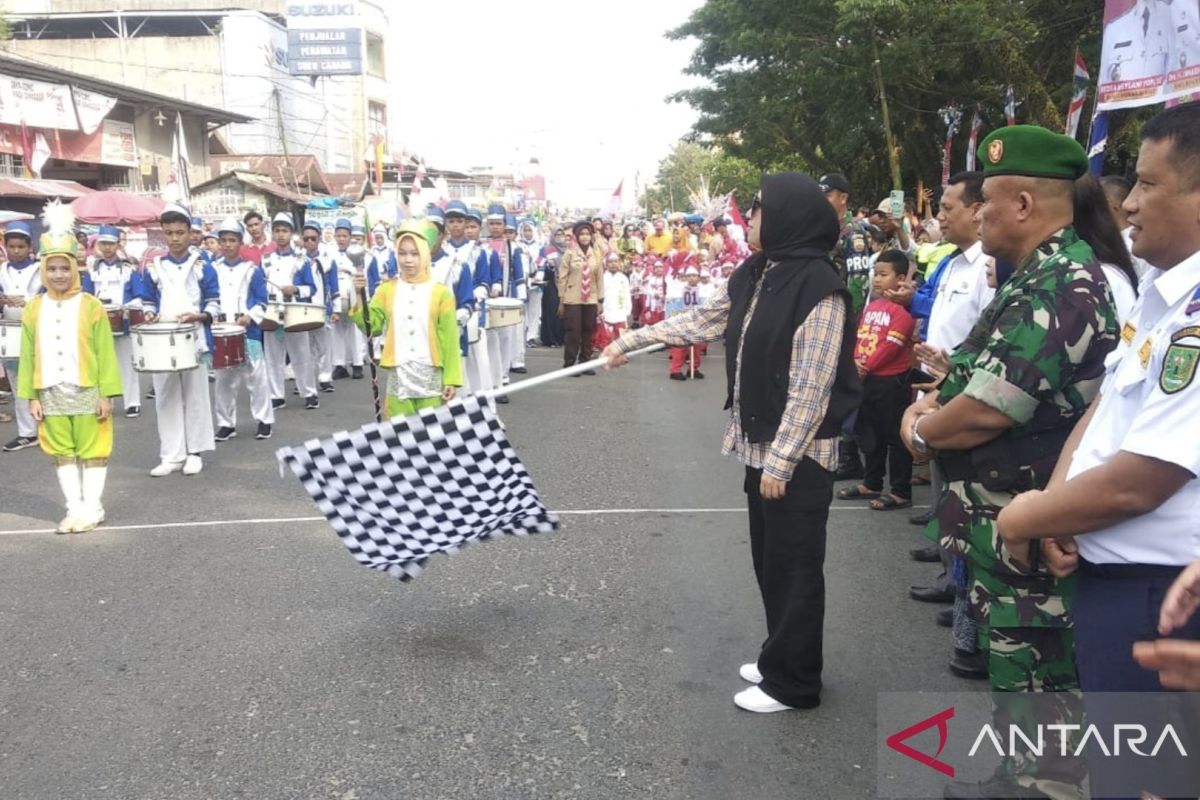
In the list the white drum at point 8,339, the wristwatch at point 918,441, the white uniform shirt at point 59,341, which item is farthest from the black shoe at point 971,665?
the white drum at point 8,339

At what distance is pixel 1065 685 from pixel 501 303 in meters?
8.54

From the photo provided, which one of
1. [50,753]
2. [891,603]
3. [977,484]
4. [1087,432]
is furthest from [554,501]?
[1087,432]

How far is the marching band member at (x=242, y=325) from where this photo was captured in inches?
370

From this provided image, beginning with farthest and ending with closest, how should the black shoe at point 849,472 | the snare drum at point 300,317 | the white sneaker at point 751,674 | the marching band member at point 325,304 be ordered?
the marching band member at point 325,304 → the snare drum at point 300,317 → the black shoe at point 849,472 → the white sneaker at point 751,674

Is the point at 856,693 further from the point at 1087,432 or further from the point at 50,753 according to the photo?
the point at 50,753

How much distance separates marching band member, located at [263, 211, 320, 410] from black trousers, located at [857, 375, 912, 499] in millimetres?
6615

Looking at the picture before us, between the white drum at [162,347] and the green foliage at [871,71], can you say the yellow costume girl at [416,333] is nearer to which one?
the white drum at [162,347]

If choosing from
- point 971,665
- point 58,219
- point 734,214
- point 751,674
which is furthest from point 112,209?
point 971,665

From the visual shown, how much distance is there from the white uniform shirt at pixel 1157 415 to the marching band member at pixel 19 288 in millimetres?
9532

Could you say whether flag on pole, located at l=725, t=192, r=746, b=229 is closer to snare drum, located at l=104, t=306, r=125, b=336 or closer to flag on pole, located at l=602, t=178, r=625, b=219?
flag on pole, located at l=602, t=178, r=625, b=219

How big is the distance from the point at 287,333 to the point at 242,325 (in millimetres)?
1860

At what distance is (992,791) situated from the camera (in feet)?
9.61

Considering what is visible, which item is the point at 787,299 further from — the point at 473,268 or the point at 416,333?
the point at 473,268

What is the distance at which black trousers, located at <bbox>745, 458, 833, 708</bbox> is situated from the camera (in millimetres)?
3580
